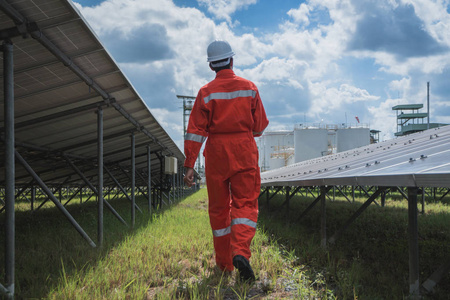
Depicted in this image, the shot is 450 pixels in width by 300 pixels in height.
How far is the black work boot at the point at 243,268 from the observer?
2.77 meters

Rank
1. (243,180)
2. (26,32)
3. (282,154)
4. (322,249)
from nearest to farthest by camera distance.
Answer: (26,32) < (243,180) < (322,249) < (282,154)

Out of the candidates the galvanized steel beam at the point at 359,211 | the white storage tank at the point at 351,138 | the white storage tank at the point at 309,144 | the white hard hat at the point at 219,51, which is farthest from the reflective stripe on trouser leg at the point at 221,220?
the white storage tank at the point at 351,138

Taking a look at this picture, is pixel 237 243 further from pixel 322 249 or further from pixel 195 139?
pixel 322 249

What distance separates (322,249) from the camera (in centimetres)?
397

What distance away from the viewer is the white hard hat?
3.28 meters

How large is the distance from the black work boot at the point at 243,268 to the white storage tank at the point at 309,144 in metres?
34.8

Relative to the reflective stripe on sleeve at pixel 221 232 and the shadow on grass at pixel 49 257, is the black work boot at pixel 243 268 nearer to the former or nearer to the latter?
the reflective stripe on sleeve at pixel 221 232

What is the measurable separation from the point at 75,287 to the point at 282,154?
4246 centimetres

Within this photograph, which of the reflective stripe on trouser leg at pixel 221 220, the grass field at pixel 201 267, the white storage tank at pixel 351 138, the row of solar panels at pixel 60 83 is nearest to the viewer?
the row of solar panels at pixel 60 83

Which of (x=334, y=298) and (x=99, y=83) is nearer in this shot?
(x=334, y=298)

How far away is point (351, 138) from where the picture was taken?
39.2 metres

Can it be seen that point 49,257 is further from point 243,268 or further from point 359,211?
point 359,211

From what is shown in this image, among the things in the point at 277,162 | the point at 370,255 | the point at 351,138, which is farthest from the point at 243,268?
the point at 277,162

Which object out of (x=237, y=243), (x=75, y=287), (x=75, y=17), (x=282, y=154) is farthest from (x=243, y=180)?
(x=282, y=154)
